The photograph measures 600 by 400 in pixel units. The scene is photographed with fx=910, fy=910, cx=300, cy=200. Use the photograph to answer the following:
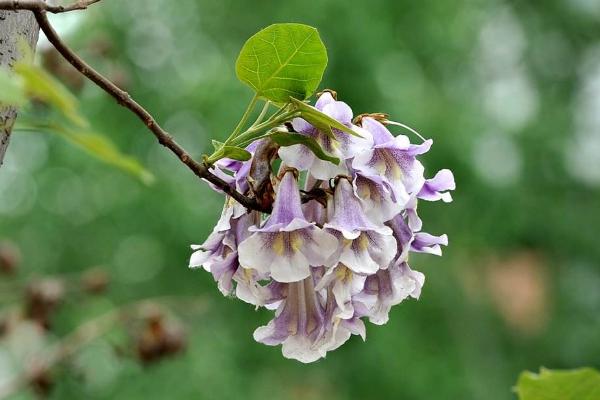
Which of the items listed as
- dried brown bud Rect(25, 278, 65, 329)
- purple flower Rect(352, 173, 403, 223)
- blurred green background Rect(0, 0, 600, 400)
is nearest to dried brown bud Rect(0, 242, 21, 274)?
dried brown bud Rect(25, 278, 65, 329)

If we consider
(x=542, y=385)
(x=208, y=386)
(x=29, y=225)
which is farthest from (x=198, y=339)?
(x=542, y=385)

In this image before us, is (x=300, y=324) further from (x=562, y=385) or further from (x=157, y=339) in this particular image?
(x=157, y=339)

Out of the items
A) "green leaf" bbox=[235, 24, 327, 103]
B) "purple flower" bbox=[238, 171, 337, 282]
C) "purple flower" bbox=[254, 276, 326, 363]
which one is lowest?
"purple flower" bbox=[254, 276, 326, 363]

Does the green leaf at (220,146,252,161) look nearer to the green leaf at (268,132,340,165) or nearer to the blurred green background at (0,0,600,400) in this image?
the green leaf at (268,132,340,165)

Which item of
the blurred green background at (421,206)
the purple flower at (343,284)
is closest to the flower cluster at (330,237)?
the purple flower at (343,284)

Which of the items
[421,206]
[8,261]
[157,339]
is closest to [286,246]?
[157,339]

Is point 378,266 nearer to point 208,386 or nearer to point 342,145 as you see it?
point 342,145
